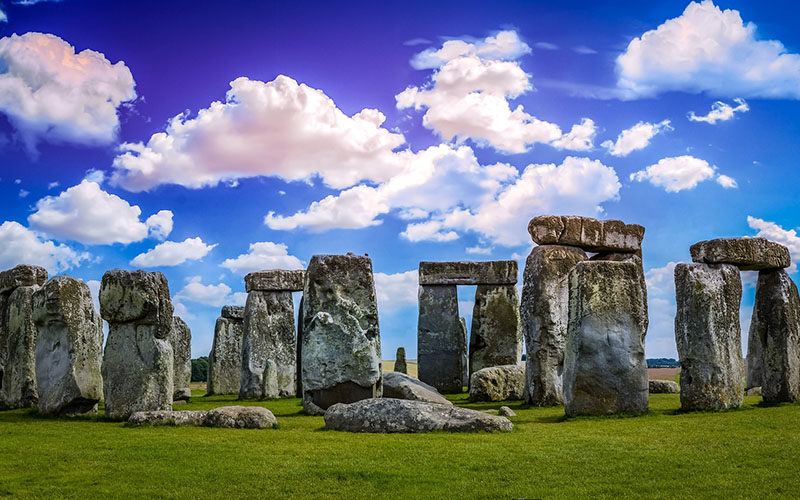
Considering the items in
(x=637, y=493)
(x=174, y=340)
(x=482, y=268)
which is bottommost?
(x=637, y=493)

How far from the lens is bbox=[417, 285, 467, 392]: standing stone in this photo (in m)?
23.8

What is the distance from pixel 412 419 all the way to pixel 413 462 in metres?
1.95

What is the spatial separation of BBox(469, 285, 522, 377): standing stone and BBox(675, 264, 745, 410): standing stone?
9.79m

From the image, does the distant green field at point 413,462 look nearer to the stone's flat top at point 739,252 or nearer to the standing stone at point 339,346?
the standing stone at point 339,346

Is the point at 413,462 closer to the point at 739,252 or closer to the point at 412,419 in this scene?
the point at 412,419

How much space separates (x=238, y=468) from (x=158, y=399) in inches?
191

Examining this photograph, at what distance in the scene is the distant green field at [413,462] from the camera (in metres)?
7.49

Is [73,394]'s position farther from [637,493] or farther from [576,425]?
[637,493]

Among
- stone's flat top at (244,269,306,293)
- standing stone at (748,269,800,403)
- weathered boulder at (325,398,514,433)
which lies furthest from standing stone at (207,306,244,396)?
standing stone at (748,269,800,403)

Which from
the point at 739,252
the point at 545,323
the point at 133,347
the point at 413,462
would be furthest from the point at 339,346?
the point at 739,252

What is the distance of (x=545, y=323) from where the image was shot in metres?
16.1

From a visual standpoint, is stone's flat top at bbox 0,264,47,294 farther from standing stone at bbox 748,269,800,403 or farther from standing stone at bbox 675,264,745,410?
standing stone at bbox 748,269,800,403

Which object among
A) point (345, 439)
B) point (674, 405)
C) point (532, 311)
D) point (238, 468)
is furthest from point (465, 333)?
point (238, 468)

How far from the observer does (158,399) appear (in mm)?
12688
